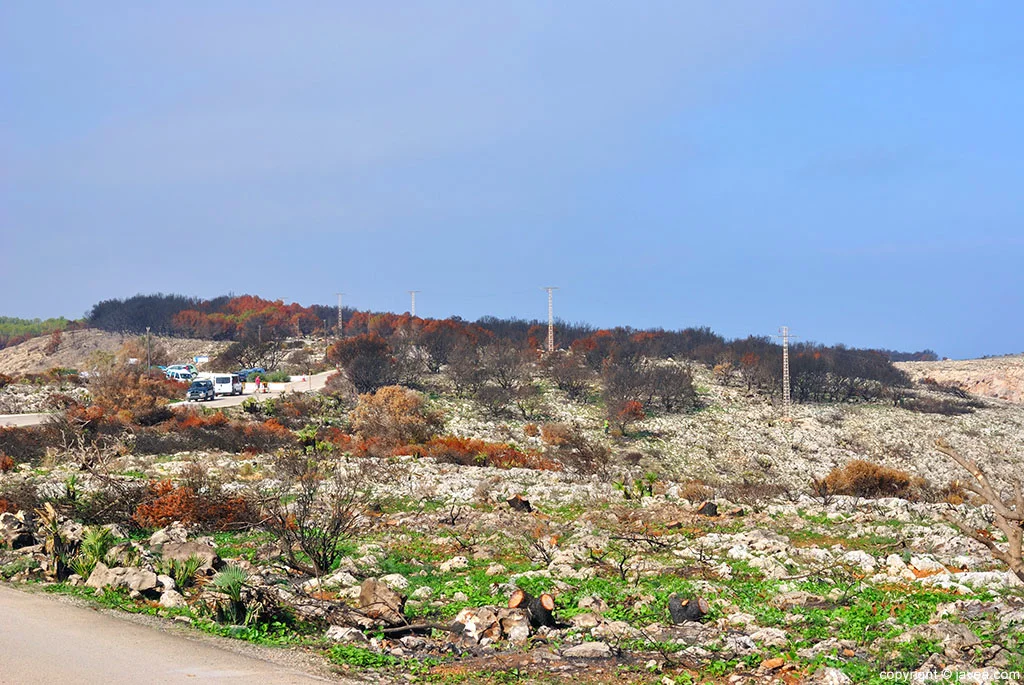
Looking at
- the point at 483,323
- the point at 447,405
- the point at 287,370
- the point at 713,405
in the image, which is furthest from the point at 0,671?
the point at 483,323

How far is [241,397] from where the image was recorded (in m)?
49.3

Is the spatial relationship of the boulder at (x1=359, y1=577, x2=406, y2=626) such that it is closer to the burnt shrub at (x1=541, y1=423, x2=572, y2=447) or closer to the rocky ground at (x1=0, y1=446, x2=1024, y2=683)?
the rocky ground at (x1=0, y1=446, x2=1024, y2=683)

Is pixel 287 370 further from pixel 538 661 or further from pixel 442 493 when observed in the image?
pixel 538 661

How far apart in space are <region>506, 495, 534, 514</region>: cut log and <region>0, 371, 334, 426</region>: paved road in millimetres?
21689

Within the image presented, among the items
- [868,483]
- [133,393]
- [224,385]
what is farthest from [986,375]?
[133,393]

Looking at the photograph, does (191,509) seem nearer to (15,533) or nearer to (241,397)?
(15,533)

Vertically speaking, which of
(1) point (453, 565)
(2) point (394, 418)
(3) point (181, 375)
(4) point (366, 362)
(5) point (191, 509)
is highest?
(4) point (366, 362)

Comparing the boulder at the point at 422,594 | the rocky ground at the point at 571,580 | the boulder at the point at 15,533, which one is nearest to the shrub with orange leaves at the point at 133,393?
the rocky ground at the point at 571,580

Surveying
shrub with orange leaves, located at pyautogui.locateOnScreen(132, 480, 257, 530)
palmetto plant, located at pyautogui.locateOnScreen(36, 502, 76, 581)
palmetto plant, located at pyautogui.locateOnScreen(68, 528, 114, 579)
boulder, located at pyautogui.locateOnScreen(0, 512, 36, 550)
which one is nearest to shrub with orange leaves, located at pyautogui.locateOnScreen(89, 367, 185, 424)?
shrub with orange leaves, located at pyautogui.locateOnScreen(132, 480, 257, 530)

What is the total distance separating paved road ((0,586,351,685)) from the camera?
7.56 meters

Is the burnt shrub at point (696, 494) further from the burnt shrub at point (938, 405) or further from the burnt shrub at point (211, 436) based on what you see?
the burnt shrub at point (938, 405)

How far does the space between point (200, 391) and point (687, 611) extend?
4265 centimetres

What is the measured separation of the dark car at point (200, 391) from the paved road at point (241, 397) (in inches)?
26.7

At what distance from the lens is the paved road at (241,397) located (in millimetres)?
34513
